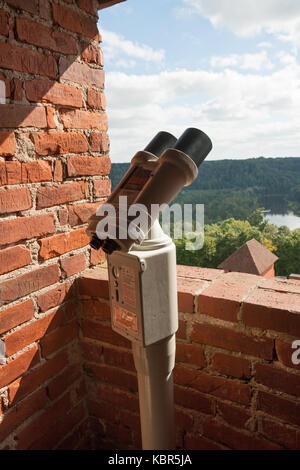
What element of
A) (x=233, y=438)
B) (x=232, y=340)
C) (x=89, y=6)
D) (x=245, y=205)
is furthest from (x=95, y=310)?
(x=245, y=205)

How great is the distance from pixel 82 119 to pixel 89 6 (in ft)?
1.34

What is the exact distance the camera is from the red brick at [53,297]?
1.12 m

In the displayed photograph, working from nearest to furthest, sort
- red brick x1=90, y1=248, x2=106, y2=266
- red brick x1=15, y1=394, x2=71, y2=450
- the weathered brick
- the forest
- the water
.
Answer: red brick x1=15, y1=394, x2=71, y2=450
the weathered brick
red brick x1=90, y1=248, x2=106, y2=266
the forest
the water

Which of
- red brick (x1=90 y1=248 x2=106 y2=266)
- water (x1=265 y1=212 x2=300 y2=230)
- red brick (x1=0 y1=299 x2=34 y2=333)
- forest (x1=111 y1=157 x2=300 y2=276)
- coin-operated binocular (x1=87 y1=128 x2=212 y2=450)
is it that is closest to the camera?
coin-operated binocular (x1=87 y1=128 x2=212 y2=450)

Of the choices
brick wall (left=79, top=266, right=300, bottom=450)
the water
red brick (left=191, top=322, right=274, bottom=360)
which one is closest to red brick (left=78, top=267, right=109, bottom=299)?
brick wall (left=79, top=266, right=300, bottom=450)

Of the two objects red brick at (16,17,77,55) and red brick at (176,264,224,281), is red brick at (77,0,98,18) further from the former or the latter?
red brick at (176,264,224,281)

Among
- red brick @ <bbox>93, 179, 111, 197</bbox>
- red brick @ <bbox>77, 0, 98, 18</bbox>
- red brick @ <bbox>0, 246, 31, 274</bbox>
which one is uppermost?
red brick @ <bbox>77, 0, 98, 18</bbox>

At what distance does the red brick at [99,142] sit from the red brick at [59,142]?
35mm

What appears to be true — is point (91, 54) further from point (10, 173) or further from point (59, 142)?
point (10, 173)

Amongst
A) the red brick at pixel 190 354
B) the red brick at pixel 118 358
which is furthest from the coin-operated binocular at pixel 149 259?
the red brick at pixel 118 358

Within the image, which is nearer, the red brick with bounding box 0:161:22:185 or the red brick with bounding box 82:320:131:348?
the red brick with bounding box 0:161:22:185

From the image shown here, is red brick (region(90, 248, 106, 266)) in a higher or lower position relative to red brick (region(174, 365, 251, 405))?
higher

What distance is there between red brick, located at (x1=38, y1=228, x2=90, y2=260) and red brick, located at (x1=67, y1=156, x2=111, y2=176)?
0.21 metres

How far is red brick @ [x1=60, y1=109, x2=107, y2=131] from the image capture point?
114 centimetres
